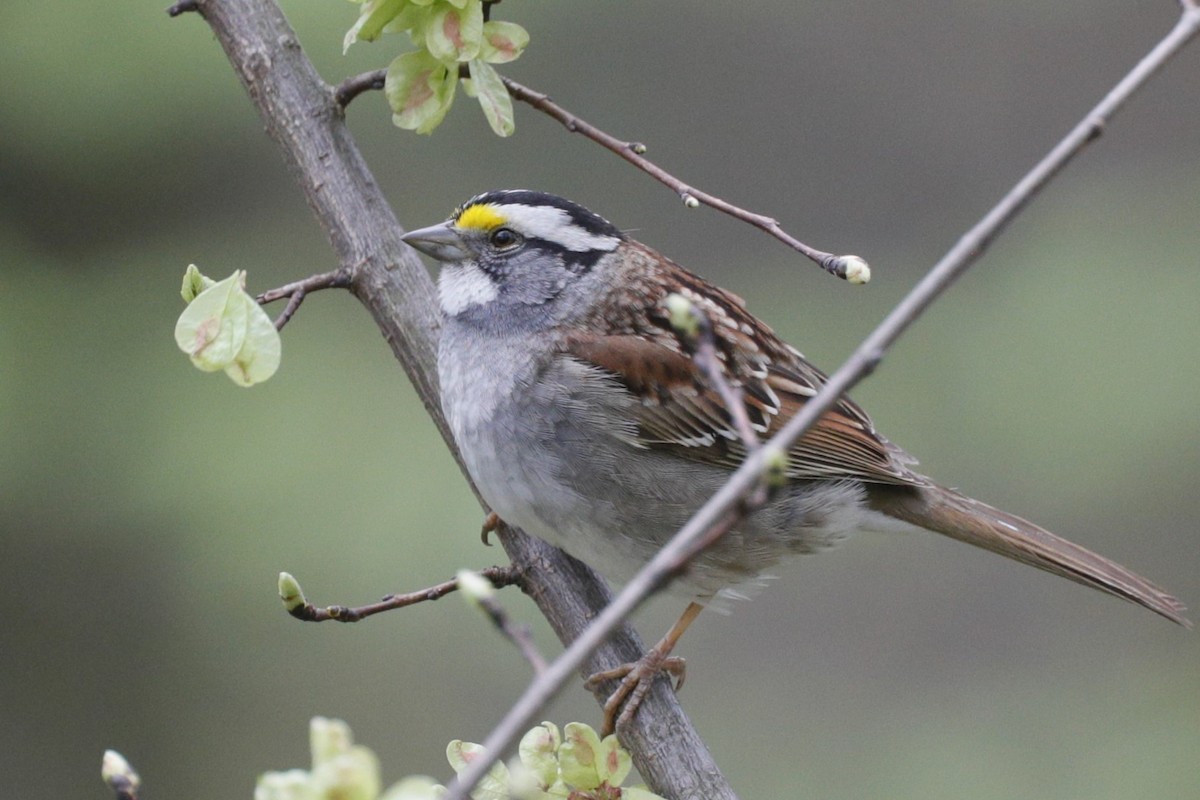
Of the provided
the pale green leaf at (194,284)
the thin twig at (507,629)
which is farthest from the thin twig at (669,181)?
the thin twig at (507,629)

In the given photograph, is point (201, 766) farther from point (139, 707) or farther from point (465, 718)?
point (465, 718)

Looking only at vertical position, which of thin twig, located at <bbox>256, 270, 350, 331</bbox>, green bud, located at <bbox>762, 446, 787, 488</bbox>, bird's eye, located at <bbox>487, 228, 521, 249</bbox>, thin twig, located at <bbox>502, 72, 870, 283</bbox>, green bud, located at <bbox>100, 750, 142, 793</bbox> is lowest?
green bud, located at <bbox>100, 750, 142, 793</bbox>

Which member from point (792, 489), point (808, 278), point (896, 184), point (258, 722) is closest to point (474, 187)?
point (808, 278)

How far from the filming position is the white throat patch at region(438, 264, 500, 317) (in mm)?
2477

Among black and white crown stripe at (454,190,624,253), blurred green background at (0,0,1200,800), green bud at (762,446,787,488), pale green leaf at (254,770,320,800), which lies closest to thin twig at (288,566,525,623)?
pale green leaf at (254,770,320,800)

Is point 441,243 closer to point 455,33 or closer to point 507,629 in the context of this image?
point 455,33

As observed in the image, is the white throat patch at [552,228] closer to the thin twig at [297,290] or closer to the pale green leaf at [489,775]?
the thin twig at [297,290]

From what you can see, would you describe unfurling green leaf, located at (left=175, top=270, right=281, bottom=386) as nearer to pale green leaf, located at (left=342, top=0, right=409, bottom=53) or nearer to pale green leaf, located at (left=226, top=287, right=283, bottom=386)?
pale green leaf, located at (left=226, top=287, right=283, bottom=386)

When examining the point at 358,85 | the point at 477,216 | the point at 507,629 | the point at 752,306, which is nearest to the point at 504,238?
the point at 477,216

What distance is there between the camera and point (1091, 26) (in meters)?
5.48

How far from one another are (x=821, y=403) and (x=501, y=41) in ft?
3.30

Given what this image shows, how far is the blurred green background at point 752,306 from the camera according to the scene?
3908mm

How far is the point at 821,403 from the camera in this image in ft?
3.29

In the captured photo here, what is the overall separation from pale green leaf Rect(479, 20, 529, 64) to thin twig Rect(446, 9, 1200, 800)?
89cm
